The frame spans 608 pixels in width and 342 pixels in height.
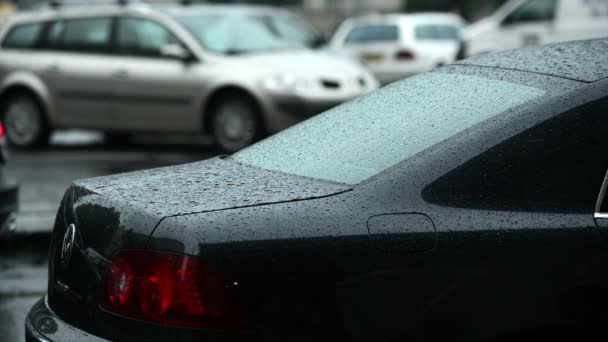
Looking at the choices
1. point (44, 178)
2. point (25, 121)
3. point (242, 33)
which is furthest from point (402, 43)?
point (44, 178)

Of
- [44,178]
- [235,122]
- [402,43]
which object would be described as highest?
[235,122]

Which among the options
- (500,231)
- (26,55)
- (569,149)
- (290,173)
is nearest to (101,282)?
(290,173)

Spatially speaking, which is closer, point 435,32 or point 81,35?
point 81,35

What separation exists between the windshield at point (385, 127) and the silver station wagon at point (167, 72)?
7.68 m

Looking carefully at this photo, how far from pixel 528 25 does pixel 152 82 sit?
194 inches

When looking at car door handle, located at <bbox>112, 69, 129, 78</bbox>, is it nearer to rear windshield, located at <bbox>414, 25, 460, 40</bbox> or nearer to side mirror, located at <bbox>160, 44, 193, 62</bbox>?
side mirror, located at <bbox>160, 44, 193, 62</bbox>

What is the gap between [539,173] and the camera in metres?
3.38

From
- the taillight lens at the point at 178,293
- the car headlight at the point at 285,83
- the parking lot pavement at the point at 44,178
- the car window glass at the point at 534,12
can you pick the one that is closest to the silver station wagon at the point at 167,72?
the car headlight at the point at 285,83

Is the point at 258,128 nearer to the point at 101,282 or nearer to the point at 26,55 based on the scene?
the point at 26,55

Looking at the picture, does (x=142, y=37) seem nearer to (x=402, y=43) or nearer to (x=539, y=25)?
(x=539, y=25)

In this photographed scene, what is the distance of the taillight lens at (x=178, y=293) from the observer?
3.17 m

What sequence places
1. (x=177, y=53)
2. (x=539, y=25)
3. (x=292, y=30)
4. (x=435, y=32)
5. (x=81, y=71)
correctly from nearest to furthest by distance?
(x=177, y=53) < (x=81, y=71) < (x=292, y=30) < (x=539, y=25) < (x=435, y=32)

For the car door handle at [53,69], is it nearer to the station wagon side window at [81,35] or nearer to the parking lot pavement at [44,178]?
the station wagon side window at [81,35]

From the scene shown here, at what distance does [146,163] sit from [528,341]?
355 inches
